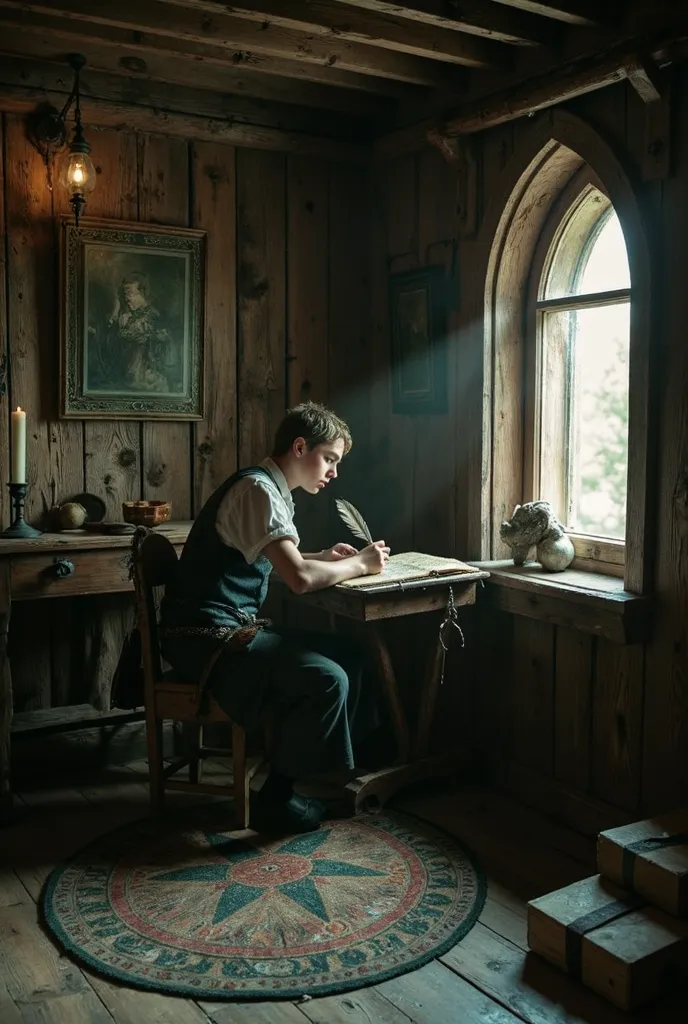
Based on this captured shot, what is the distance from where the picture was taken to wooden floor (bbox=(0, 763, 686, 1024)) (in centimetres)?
238

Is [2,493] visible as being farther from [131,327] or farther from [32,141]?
[32,141]

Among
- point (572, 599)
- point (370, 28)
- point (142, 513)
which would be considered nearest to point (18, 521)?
point (142, 513)

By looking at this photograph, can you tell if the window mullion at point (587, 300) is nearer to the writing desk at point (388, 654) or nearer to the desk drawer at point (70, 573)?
the writing desk at point (388, 654)

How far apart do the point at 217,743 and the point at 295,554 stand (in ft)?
5.00

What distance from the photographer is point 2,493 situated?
12.6 ft

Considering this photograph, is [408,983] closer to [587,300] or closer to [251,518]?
[251,518]

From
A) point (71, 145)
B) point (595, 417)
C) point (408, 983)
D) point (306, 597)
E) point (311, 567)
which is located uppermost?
point (71, 145)

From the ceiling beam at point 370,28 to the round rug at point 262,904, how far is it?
2.66 metres

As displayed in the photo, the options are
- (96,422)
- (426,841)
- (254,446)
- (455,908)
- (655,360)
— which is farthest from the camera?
(254,446)

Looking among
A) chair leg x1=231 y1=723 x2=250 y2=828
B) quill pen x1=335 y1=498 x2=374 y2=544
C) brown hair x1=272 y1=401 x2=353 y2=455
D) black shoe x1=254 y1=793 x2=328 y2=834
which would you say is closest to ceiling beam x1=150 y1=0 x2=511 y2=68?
brown hair x1=272 y1=401 x2=353 y2=455

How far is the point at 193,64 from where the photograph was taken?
12.8 ft

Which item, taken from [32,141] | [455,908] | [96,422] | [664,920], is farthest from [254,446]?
[664,920]

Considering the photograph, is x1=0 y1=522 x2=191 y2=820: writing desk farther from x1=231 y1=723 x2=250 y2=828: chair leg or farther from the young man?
x1=231 y1=723 x2=250 y2=828: chair leg

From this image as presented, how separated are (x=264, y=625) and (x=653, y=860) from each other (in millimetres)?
1437
